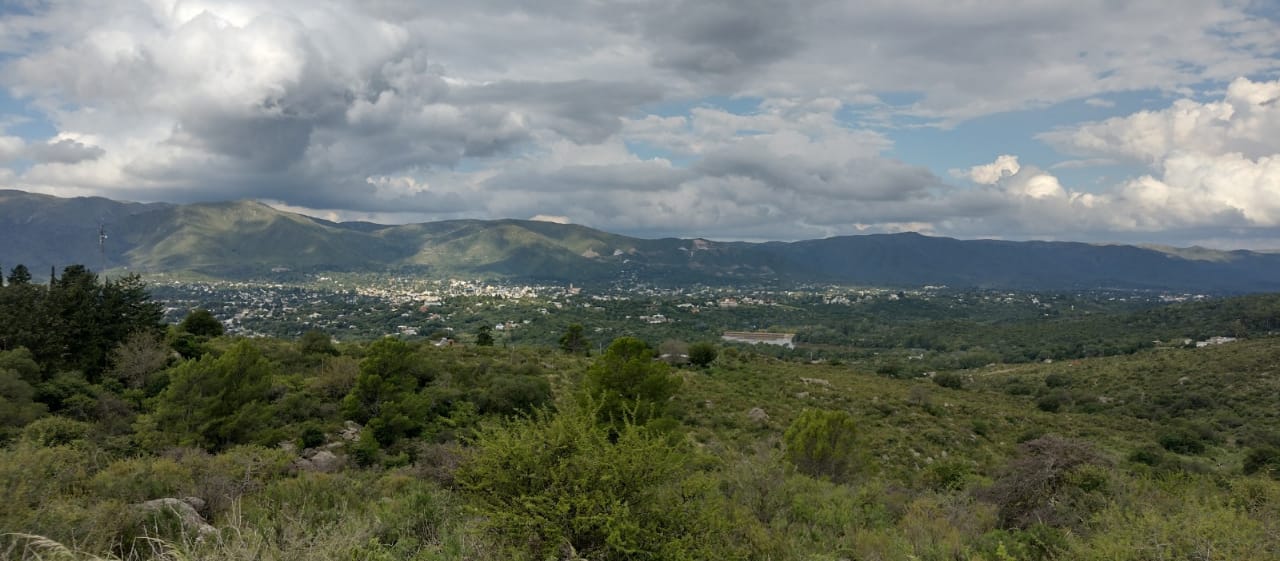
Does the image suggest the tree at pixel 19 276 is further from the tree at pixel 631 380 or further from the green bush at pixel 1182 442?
the green bush at pixel 1182 442

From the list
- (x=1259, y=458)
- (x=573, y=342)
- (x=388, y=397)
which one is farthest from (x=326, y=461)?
(x=1259, y=458)

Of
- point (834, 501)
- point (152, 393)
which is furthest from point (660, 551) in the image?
point (152, 393)

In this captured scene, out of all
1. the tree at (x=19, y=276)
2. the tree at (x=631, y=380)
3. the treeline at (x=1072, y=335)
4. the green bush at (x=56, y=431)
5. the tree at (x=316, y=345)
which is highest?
the tree at (x=19, y=276)

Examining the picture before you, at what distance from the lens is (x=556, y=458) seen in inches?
320

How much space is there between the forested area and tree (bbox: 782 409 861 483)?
74 millimetres

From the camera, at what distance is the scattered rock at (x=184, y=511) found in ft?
27.0

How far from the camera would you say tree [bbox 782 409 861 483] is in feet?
62.8

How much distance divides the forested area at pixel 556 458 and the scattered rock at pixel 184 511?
0.23 ft

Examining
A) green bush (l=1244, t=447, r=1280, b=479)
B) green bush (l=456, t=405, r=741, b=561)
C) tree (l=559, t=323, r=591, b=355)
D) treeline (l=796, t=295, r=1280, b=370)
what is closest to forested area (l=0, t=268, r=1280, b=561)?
green bush (l=456, t=405, r=741, b=561)

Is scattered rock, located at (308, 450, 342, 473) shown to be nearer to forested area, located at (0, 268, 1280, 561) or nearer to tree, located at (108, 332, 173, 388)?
forested area, located at (0, 268, 1280, 561)

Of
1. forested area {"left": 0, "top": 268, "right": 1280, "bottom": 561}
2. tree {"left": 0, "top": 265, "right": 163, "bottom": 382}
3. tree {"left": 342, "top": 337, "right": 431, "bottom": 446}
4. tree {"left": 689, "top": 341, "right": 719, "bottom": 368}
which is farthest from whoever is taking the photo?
tree {"left": 689, "top": 341, "right": 719, "bottom": 368}

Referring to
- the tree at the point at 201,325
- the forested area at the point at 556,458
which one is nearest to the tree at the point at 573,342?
the forested area at the point at 556,458

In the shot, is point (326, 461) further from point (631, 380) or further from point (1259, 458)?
point (1259, 458)

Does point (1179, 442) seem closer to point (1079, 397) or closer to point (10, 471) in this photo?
point (1079, 397)
